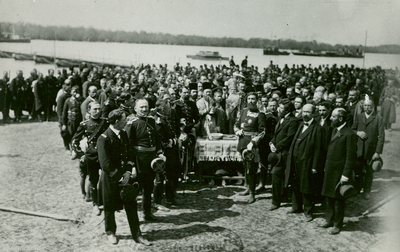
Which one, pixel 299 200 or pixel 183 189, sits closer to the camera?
pixel 299 200

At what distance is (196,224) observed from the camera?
6352 millimetres

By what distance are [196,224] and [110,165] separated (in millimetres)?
1909

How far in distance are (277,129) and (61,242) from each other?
14.0 feet

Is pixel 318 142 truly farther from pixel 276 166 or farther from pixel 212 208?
pixel 212 208

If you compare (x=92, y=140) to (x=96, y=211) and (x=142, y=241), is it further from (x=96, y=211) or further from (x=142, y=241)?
(x=142, y=241)

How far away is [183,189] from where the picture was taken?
806cm

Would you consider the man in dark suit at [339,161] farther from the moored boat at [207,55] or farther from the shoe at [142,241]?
the moored boat at [207,55]

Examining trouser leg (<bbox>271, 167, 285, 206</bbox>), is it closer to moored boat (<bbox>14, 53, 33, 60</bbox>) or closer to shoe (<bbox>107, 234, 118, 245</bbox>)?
shoe (<bbox>107, 234, 118, 245</bbox>)

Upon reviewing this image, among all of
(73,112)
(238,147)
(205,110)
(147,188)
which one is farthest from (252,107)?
(73,112)

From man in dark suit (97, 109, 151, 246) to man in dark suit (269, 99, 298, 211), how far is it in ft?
9.33

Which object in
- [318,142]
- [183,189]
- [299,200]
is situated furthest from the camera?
[183,189]

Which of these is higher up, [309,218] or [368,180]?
[368,180]

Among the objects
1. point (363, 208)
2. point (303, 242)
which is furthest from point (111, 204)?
point (363, 208)

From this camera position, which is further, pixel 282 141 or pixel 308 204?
pixel 282 141
